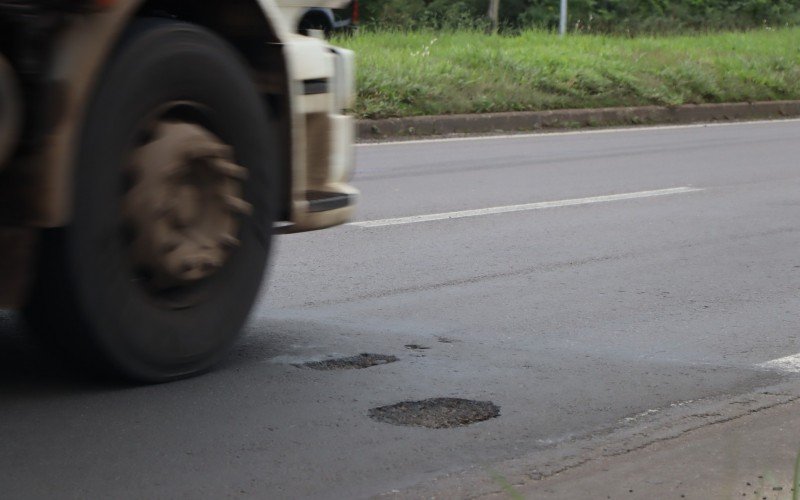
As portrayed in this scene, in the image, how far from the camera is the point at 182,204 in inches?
163

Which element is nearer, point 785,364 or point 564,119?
point 785,364

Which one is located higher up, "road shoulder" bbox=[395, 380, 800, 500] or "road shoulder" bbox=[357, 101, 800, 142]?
"road shoulder" bbox=[395, 380, 800, 500]

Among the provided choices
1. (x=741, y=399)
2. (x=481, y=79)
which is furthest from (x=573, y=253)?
(x=481, y=79)

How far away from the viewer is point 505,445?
3.79 m

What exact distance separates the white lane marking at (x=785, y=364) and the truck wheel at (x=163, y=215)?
5.98 feet

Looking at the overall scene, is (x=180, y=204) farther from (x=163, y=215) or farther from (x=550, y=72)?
(x=550, y=72)

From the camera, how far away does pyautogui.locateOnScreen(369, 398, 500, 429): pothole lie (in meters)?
4.02

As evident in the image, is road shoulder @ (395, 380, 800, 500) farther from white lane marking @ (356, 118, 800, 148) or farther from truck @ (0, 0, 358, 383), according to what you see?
white lane marking @ (356, 118, 800, 148)

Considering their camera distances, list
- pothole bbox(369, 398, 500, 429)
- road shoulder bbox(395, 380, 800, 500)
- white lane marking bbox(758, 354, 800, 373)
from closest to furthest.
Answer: road shoulder bbox(395, 380, 800, 500) → pothole bbox(369, 398, 500, 429) → white lane marking bbox(758, 354, 800, 373)

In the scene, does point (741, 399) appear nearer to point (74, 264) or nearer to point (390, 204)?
point (74, 264)

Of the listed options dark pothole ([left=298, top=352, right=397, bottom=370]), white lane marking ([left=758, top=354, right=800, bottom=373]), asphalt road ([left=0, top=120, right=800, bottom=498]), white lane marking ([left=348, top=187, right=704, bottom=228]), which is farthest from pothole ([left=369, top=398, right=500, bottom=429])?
white lane marking ([left=348, top=187, right=704, bottom=228])

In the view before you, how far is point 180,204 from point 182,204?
1 centimetres

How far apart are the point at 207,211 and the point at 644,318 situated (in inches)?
83.3

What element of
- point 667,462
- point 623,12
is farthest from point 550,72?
point 623,12
